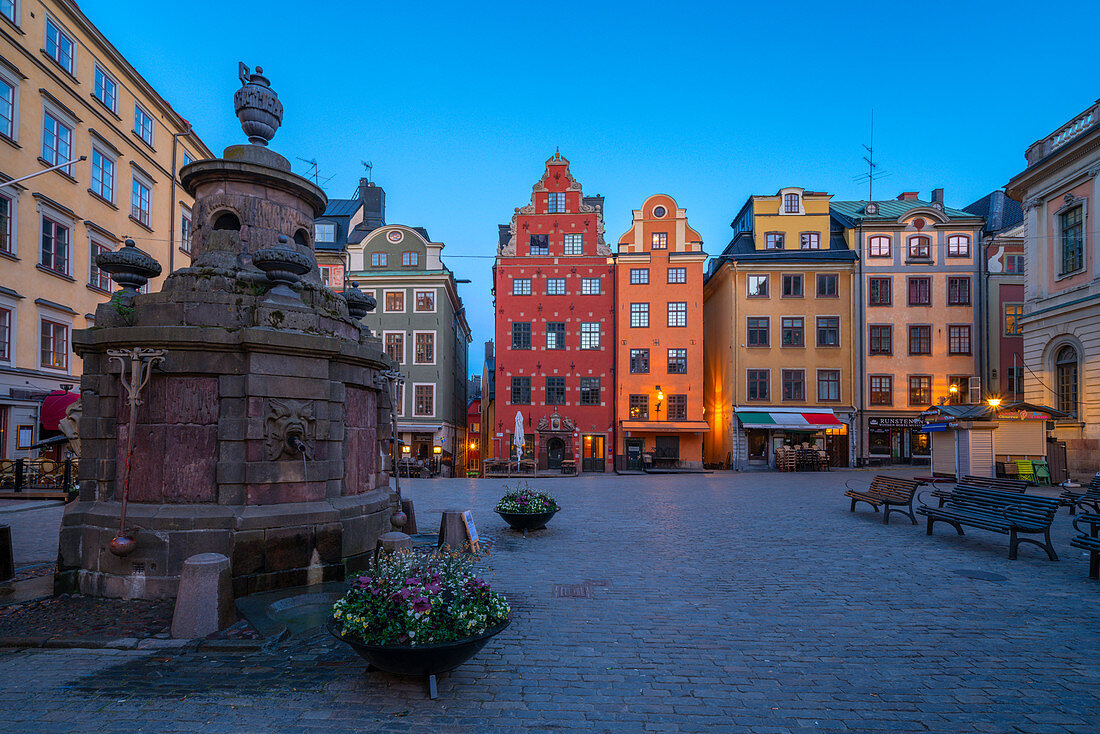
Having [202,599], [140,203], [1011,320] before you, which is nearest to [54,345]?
[140,203]

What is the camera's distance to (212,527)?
7742 mm

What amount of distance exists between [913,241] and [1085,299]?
628 inches

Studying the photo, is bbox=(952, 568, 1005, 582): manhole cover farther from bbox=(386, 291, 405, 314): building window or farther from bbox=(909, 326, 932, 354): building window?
bbox=(386, 291, 405, 314): building window

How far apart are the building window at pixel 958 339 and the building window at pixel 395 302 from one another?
3413 centimetres

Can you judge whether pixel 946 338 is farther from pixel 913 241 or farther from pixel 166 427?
pixel 166 427

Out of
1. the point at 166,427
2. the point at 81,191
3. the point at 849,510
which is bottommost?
the point at 849,510

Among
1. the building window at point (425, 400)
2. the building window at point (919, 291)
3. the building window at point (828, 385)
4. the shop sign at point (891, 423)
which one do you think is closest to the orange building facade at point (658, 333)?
the building window at point (828, 385)

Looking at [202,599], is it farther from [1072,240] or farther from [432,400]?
[432,400]

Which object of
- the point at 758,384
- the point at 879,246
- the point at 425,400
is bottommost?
the point at 425,400

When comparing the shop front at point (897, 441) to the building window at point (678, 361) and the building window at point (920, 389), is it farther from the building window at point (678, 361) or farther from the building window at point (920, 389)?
the building window at point (678, 361)

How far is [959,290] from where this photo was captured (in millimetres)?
38656

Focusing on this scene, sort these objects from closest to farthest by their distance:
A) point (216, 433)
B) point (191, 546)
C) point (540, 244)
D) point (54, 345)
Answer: point (191, 546), point (216, 433), point (54, 345), point (540, 244)

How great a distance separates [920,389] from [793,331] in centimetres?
836

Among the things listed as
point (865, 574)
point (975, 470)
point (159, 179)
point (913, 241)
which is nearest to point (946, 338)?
point (913, 241)
